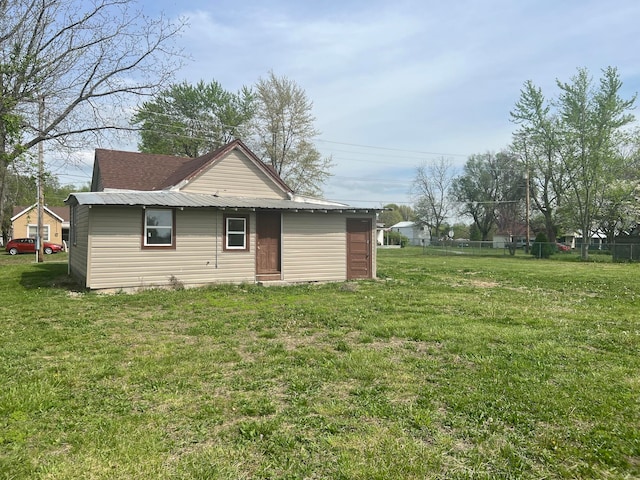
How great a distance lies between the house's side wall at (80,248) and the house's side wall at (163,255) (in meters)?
0.57

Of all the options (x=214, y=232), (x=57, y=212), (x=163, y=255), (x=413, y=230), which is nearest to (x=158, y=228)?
(x=163, y=255)

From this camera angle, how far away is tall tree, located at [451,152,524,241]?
5266 cm

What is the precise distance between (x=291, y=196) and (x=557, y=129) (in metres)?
27.9

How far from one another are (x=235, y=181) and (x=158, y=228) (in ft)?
13.4

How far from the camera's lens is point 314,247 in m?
13.8

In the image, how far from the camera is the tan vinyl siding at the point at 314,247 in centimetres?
1342

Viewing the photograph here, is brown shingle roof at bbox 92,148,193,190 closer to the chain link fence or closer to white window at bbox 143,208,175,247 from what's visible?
white window at bbox 143,208,175,247

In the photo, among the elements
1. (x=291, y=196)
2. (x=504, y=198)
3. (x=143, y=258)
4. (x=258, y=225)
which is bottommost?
(x=143, y=258)

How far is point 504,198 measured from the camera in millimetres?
53656

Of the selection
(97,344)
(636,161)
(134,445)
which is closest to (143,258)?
(97,344)

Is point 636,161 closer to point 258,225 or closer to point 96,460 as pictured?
point 258,225

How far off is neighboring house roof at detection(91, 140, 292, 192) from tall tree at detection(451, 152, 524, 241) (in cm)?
4343

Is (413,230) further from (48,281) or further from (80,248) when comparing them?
(48,281)

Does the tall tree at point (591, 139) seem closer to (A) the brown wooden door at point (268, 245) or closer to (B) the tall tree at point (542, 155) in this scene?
(B) the tall tree at point (542, 155)
